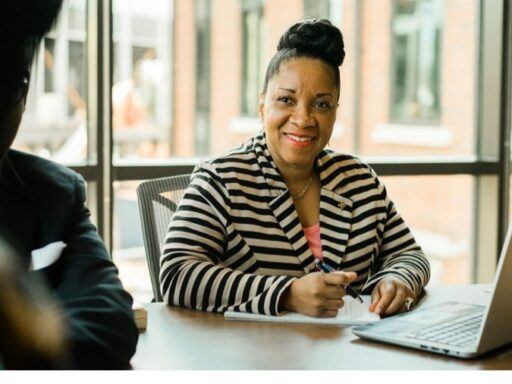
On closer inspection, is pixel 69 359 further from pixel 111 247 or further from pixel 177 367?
→ pixel 111 247

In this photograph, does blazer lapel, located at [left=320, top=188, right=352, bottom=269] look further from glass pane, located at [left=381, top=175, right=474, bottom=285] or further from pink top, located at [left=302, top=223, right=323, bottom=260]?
glass pane, located at [left=381, top=175, right=474, bottom=285]

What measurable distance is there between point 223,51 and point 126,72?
1.86 metres

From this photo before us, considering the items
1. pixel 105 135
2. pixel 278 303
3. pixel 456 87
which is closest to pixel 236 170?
pixel 278 303

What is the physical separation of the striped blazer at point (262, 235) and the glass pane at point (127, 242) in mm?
1343

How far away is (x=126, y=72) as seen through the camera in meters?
6.96

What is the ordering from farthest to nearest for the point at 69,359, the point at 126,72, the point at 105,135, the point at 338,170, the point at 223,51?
1. the point at 223,51
2. the point at 126,72
3. the point at 105,135
4. the point at 338,170
5. the point at 69,359

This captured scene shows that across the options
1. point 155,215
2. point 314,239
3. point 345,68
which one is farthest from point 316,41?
point 345,68

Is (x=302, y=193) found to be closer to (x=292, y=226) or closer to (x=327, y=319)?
(x=292, y=226)

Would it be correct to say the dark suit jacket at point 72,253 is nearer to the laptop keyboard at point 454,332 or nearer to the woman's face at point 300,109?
the laptop keyboard at point 454,332

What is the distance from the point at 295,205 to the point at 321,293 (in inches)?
17.7

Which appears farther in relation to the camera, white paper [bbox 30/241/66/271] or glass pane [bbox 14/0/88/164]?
glass pane [bbox 14/0/88/164]

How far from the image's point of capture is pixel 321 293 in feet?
5.39

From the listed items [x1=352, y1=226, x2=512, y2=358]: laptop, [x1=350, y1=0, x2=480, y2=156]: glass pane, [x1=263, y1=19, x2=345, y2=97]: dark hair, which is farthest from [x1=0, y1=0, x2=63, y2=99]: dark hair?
[x1=350, y1=0, x2=480, y2=156]: glass pane

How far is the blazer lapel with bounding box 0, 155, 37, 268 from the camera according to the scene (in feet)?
4.09
